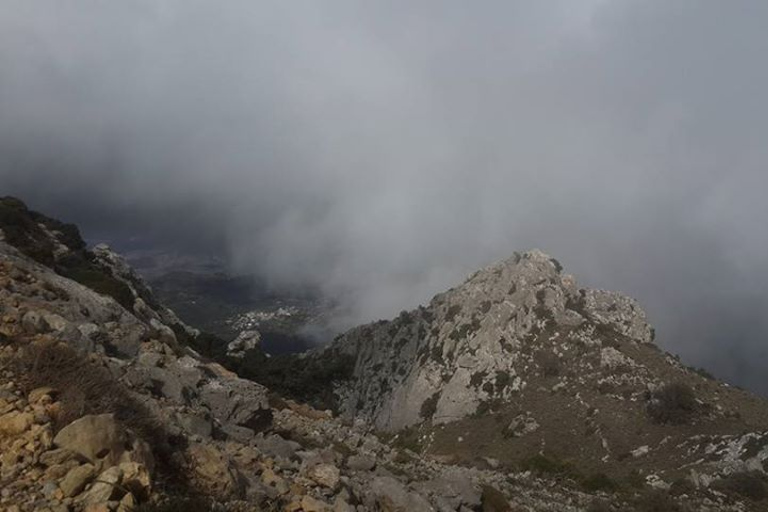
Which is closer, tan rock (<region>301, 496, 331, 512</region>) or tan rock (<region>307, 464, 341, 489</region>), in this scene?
tan rock (<region>301, 496, 331, 512</region>)

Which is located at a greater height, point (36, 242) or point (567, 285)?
point (567, 285)

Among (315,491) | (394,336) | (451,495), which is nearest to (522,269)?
(394,336)

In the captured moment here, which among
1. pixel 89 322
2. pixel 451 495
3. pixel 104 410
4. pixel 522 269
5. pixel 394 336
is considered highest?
pixel 522 269

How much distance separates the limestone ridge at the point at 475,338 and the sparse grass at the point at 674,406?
18.6 metres

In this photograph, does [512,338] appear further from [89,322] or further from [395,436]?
[89,322]

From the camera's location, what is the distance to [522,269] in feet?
324

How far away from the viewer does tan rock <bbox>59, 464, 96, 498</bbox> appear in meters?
9.41

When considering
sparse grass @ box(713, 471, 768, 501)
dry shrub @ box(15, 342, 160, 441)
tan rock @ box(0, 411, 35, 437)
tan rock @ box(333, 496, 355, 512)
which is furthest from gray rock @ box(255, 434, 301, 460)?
sparse grass @ box(713, 471, 768, 501)

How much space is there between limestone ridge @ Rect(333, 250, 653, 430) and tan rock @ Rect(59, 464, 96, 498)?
246ft

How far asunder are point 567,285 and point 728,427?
147 ft

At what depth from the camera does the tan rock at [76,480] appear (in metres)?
9.41

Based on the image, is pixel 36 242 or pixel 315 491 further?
pixel 36 242

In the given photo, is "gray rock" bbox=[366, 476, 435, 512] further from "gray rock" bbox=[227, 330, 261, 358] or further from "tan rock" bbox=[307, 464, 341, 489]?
"gray rock" bbox=[227, 330, 261, 358]

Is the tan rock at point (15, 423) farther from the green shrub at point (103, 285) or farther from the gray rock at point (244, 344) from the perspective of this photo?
the gray rock at point (244, 344)
